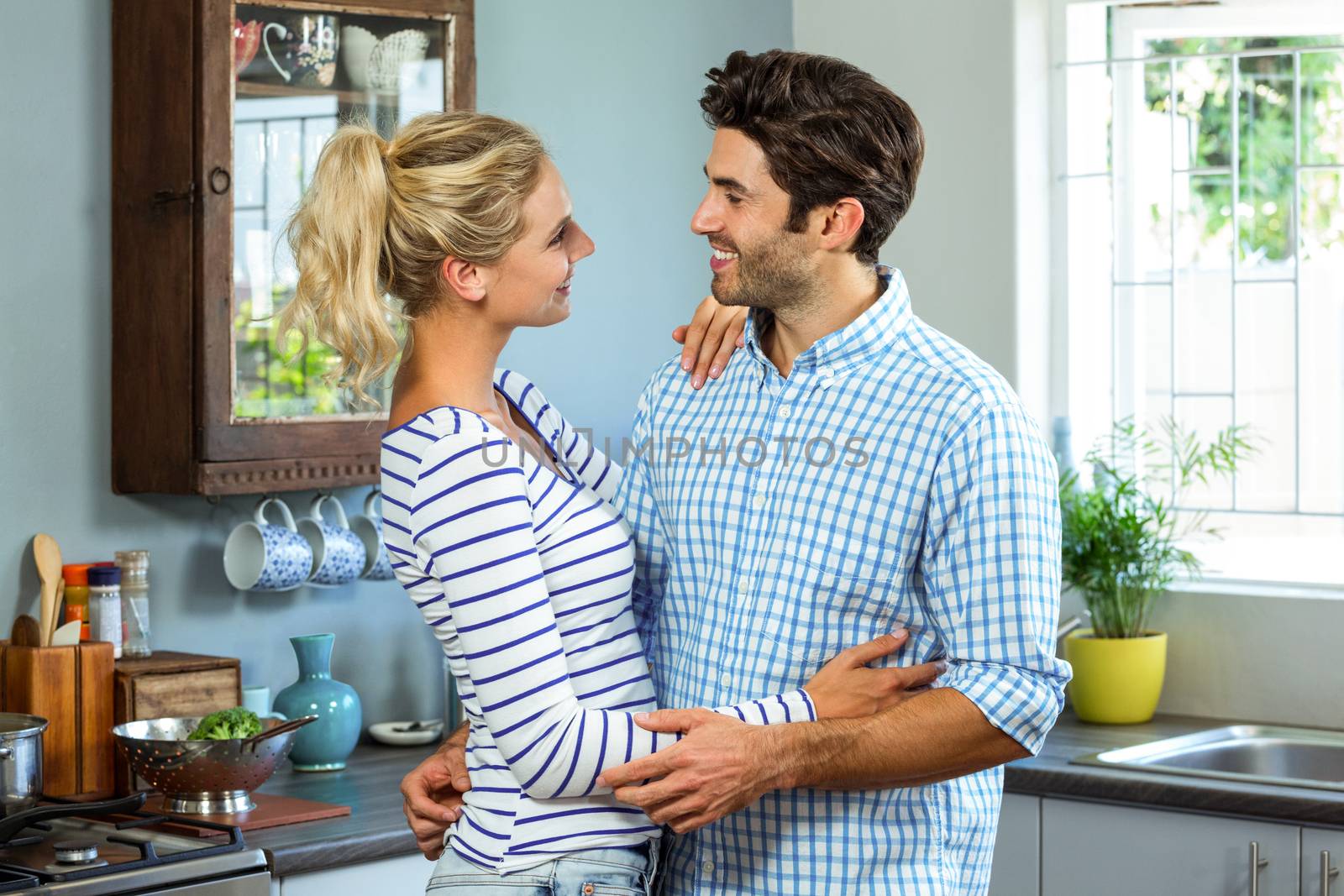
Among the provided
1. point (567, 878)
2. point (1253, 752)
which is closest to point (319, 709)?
point (567, 878)

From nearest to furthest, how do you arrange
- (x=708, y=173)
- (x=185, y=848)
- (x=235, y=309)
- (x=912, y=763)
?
(x=912, y=763) < (x=708, y=173) < (x=185, y=848) < (x=235, y=309)

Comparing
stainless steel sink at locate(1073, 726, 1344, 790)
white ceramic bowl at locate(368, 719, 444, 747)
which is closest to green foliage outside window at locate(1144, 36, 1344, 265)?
stainless steel sink at locate(1073, 726, 1344, 790)

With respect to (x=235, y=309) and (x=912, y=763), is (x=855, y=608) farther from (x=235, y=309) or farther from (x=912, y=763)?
(x=235, y=309)

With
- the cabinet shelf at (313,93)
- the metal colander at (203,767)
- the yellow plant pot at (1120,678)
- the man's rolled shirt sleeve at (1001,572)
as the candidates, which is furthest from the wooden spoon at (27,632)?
the yellow plant pot at (1120,678)

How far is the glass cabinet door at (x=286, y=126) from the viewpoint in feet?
8.34

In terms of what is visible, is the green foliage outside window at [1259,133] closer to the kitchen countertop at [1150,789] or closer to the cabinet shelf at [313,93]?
the kitchen countertop at [1150,789]

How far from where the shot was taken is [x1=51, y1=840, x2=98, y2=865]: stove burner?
6.66 feet

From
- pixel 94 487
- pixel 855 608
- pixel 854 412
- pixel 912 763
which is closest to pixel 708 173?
pixel 854 412

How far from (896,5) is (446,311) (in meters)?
2.18

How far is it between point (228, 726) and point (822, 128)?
54.0 inches

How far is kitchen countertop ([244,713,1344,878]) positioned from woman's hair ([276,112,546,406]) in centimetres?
88

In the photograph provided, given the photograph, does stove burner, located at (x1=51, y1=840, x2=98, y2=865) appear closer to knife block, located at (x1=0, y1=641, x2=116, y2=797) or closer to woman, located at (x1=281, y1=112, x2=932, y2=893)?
knife block, located at (x1=0, y1=641, x2=116, y2=797)

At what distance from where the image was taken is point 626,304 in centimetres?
349

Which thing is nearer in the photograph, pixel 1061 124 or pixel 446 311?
pixel 446 311
